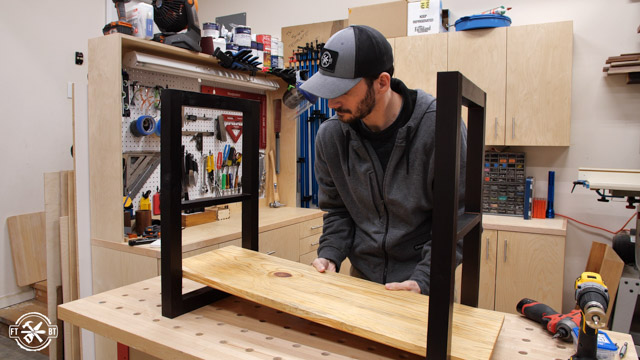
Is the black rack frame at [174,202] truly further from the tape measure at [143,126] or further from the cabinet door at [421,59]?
the cabinet door at [421,59]

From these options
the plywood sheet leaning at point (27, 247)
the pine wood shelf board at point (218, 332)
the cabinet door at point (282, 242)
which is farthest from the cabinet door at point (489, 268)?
the plywood sheet leaning at point (27, 247)

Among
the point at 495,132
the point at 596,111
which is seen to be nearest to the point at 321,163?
the point at 495,132

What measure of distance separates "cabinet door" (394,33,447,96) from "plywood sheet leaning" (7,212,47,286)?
118 inches

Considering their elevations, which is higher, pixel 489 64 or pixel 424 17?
pixel 424 17

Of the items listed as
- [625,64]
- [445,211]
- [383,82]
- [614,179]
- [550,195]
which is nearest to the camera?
[445,211]

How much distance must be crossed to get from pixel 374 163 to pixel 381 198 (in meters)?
0.11

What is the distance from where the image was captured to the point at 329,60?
3.83 ft

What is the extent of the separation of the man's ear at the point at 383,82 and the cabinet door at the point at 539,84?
1.92 meters

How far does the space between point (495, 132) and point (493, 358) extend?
2.27 m

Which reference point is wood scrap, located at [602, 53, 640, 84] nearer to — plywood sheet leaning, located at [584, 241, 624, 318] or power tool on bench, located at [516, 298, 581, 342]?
plywood sheet leaning, located at [584, 241, 624, 318]

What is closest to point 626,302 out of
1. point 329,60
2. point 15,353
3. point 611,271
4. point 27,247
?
point 611,271

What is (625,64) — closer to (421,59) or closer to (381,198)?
(421,59)

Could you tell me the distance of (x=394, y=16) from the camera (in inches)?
124

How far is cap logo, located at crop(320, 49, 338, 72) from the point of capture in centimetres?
116
